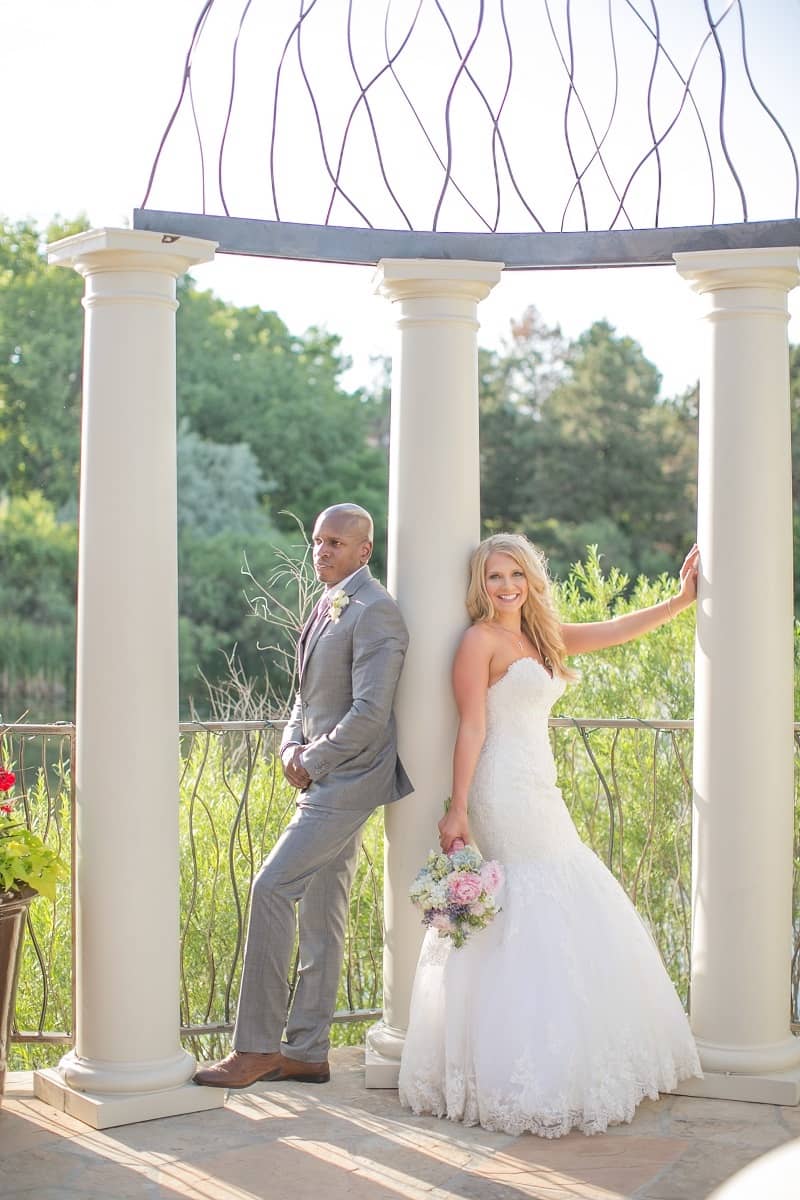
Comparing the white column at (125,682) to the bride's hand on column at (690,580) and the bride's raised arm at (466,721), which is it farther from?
the bride's hand on column at (690,580)

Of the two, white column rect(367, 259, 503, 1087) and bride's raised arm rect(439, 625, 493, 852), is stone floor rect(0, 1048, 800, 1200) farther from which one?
bride's raised arm rect(439, 625, 493, 852)

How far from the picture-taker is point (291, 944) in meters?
5.72

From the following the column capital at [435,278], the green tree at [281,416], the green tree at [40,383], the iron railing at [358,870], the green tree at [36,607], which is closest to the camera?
the column capital at [435,278]

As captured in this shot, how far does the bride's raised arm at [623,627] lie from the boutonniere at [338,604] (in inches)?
41.0

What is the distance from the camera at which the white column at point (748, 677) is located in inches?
230

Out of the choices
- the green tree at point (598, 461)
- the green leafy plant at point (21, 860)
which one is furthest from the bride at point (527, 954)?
the green tree at point (598, 461)

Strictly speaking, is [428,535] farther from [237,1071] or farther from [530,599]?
[237,1071]

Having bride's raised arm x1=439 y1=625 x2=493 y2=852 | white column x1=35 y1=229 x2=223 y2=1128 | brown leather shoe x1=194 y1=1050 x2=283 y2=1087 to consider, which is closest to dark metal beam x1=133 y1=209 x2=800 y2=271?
white column x1=35 y1=229 x2=223 y2=1128

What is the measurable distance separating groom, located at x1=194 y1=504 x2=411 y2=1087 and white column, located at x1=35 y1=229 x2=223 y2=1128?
39cm

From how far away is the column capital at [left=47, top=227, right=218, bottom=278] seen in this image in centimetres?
539

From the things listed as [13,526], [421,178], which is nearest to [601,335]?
[13,526]

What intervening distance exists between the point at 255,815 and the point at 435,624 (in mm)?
5416

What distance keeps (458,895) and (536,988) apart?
19.4 inches

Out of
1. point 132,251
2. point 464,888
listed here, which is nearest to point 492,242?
point 132,251
